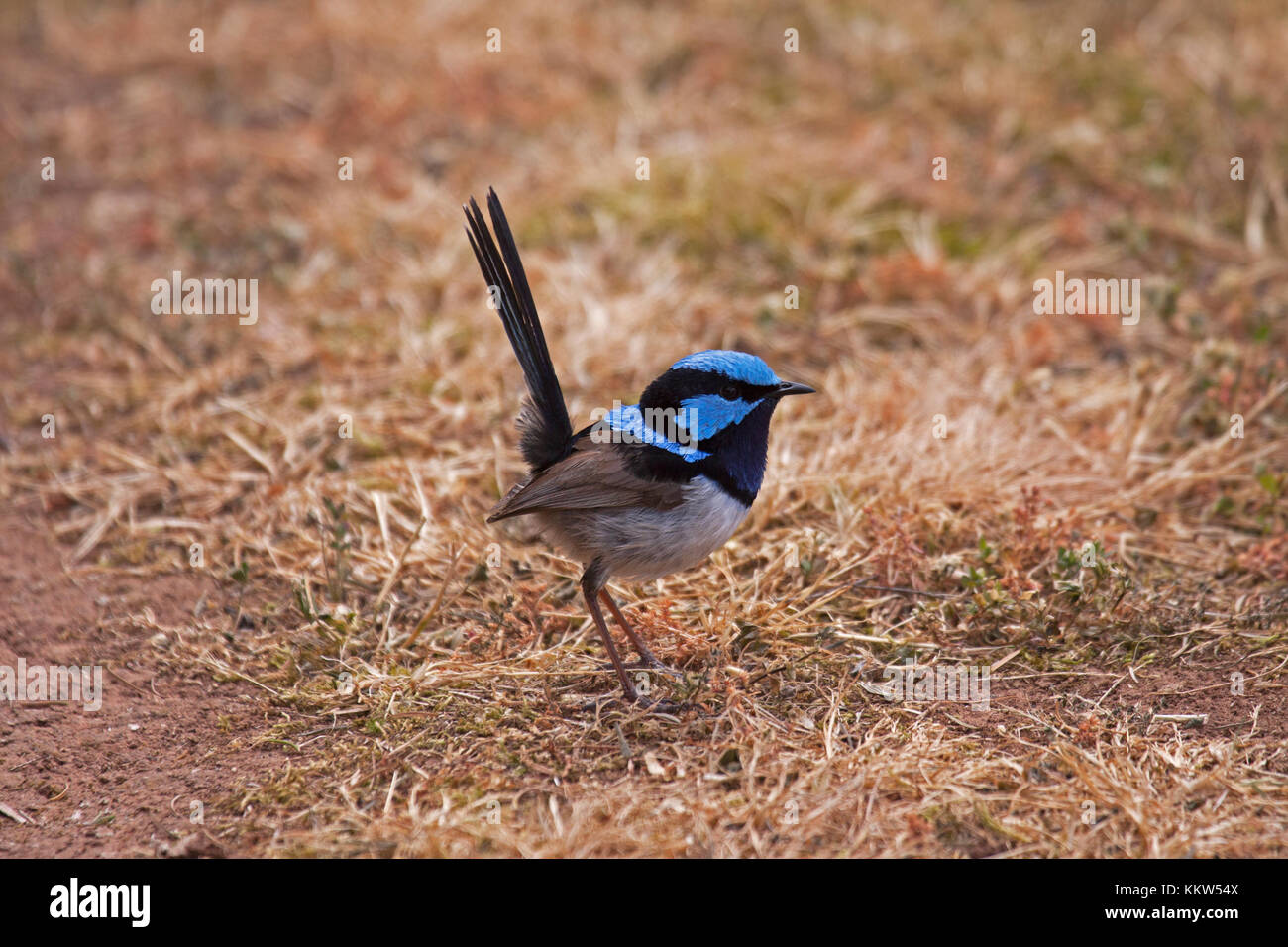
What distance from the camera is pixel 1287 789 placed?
11.8ft

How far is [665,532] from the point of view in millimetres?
4137

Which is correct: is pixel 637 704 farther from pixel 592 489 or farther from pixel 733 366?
pixel 733 366

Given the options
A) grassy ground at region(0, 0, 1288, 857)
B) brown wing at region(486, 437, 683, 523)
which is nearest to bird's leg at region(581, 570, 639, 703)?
grassy ground at region(0, 0, 1288, 857)

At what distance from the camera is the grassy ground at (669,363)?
150 inches

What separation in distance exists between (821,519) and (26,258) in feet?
17.1

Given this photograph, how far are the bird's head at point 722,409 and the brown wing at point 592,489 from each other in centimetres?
18

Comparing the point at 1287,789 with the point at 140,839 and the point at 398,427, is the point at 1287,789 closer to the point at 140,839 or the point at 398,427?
the point at 140,839

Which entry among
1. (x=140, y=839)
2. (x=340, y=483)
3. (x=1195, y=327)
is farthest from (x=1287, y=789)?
(x=340, y=483)
